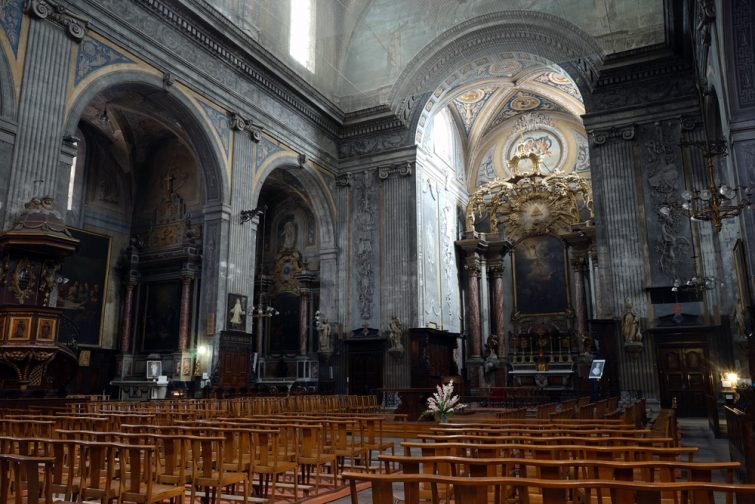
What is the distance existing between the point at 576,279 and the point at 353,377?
32.6ft

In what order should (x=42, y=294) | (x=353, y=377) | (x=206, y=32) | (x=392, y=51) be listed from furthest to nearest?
(x=392, y=51) → (x=353, y=377) → (x=206, y=32) → (x=42, y=294)

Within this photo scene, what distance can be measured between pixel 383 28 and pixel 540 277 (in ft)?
37.7

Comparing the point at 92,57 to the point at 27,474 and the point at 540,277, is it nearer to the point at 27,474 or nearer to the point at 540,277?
the point at 27,474

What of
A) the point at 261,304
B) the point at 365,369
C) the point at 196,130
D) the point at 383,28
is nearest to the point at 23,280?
the point at 196,130

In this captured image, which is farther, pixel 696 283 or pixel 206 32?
pixel 206 32

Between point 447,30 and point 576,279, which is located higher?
point 447,30

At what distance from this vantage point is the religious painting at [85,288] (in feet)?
A: 56.7

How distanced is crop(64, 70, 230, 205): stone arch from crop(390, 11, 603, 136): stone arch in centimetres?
723

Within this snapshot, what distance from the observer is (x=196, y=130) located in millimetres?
15445

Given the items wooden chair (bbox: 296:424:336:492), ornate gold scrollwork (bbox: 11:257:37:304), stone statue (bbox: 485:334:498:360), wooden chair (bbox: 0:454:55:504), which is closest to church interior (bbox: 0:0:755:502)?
ornate gold scrollwork (bbox: 11:257:37:304)

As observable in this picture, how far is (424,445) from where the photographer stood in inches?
146

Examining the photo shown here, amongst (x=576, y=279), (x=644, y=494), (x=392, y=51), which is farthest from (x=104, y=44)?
(x=576, y=279)

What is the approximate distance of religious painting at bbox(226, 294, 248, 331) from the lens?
15.5 meters

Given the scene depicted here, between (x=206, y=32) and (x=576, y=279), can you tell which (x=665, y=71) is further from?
(x=206, y=32)
